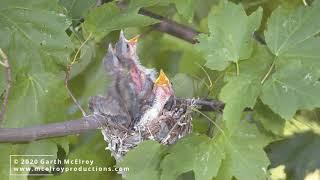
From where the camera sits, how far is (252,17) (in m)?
1.66

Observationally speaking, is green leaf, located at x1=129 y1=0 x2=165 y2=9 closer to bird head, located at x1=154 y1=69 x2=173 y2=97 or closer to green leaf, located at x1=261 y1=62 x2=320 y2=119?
bird head, located at x1=154 y1=69 x2=173 y2=97

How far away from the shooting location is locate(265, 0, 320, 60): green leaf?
164 centimetres

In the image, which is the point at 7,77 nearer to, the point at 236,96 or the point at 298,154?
the point at 236,96

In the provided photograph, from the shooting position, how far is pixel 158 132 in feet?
6.11

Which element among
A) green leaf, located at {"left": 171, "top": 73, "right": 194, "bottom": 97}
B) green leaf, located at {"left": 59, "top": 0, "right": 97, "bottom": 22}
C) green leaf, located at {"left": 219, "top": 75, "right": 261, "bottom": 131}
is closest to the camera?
green leaf, located at {"left": 219, "top": 75, "right": 261, "bottom": 131}

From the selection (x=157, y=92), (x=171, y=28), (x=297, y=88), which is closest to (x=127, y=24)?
(x=157, y=92)

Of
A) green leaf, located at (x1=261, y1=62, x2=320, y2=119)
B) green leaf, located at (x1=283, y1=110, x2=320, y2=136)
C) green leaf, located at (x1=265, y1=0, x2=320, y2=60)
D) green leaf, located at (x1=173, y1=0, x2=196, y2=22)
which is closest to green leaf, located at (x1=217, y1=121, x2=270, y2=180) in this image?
green leaf, located at (x1=261, y1=62, x2=320, y2=119)

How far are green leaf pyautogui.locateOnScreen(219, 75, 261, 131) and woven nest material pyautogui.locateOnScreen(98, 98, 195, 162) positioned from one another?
27 cm

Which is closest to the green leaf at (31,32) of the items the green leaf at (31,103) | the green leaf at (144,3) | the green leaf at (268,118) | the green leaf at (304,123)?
the green leaf at (31,103)

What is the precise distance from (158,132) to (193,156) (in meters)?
0.25

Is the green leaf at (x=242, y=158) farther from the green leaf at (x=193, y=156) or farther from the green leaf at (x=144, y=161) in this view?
the green leaf at (x=144, y=161)

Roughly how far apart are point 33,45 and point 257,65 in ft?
2.09

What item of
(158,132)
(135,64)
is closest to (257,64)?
(158,132)

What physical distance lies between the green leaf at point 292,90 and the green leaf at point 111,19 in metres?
0.37
